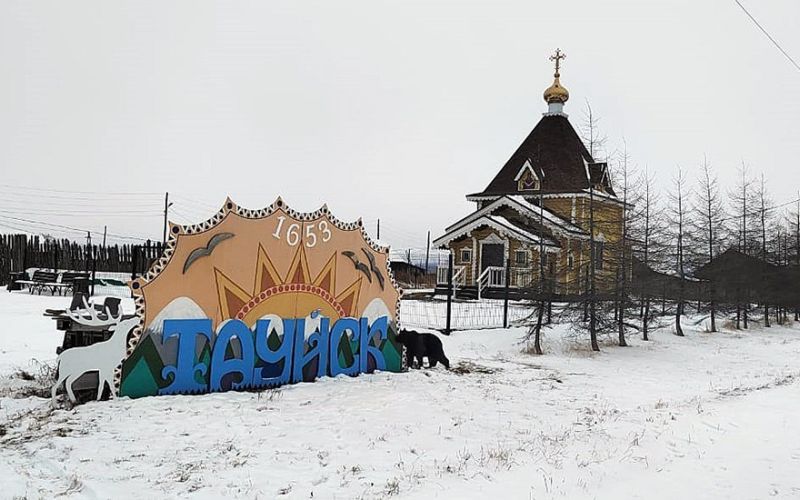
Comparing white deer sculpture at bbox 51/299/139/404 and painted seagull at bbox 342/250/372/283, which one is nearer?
white deer sculpture at bbox 51/299/139/404

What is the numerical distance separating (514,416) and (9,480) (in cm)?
600

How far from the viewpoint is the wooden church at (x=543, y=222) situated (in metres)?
17.4

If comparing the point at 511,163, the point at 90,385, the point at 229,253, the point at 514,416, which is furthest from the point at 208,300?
the point at 511,163

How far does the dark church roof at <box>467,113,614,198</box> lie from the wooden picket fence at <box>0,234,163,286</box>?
63.2 feet

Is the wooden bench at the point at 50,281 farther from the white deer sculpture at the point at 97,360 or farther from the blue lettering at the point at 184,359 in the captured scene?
the white deer sculpture at the point at 97,360

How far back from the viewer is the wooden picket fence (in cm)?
2898

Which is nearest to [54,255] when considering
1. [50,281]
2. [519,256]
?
[50,281]

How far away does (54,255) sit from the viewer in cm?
2970

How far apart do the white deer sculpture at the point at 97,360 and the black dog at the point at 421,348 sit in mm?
5263

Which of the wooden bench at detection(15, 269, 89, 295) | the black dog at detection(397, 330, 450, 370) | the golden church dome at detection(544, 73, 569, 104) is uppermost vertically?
the golden church dome at detection(544, 73, 569, 104)

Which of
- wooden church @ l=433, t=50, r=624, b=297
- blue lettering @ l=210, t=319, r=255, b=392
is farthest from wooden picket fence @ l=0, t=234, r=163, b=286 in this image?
blue lettering @ l=210, t=319, r=255, b=392

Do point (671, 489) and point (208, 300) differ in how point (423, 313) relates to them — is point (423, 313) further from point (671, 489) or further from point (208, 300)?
point (671, 489)

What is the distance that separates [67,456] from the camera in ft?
19.5

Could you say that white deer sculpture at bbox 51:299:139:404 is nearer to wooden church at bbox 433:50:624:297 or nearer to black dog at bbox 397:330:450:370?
black dog at bbox 397:330:450:370
